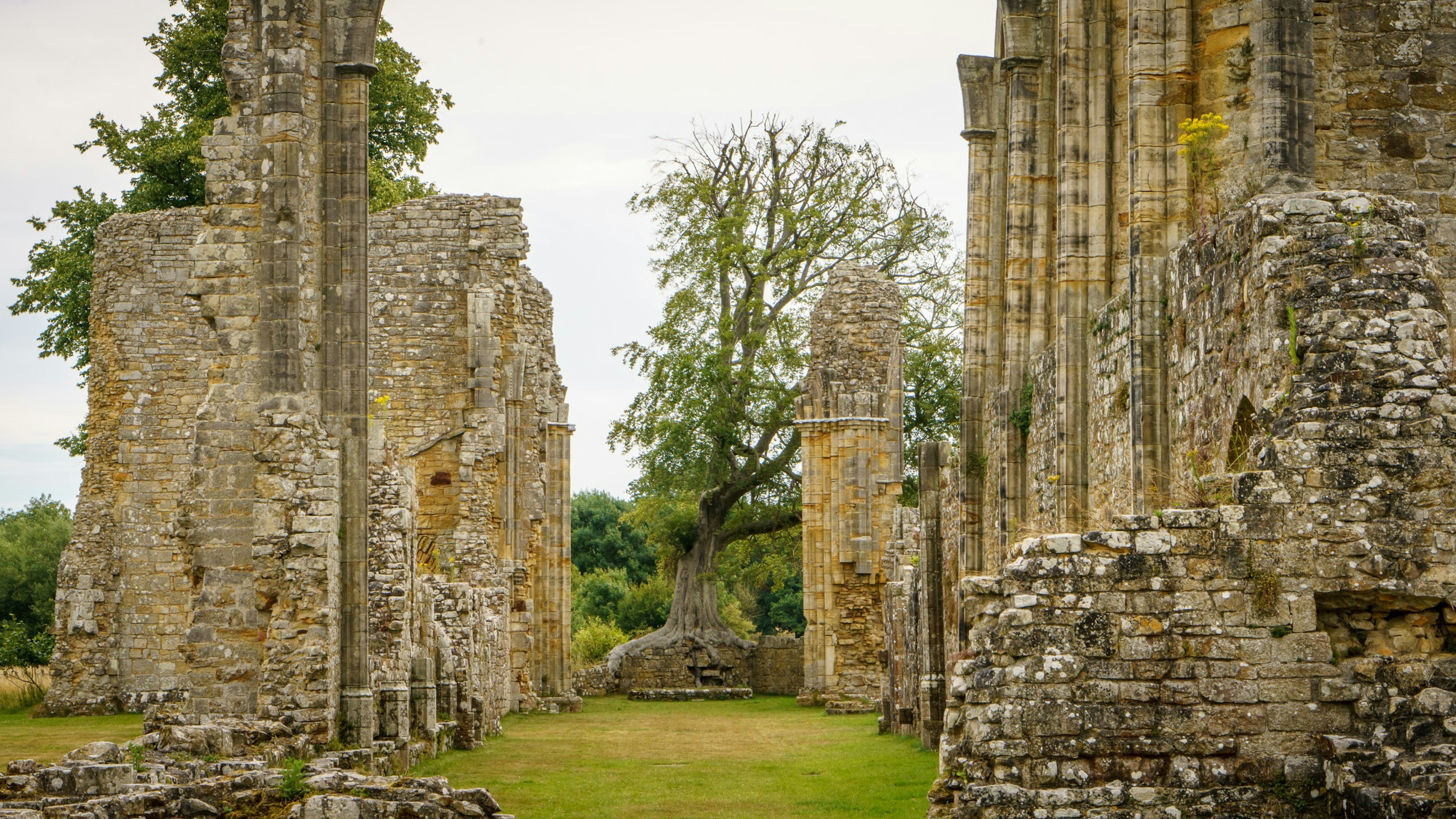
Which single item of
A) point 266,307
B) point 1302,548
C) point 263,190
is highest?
point 263,190

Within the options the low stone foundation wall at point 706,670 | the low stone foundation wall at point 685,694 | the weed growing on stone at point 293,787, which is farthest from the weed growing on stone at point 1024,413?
the low stone foundation wall at point 706,670

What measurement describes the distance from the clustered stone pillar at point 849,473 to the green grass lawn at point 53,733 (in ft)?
38.8

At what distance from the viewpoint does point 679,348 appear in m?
35.8

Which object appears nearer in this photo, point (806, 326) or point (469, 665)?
point (469, 665)

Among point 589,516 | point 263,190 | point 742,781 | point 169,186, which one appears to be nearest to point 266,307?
point 263,190

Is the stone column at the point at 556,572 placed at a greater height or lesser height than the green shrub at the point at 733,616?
greater

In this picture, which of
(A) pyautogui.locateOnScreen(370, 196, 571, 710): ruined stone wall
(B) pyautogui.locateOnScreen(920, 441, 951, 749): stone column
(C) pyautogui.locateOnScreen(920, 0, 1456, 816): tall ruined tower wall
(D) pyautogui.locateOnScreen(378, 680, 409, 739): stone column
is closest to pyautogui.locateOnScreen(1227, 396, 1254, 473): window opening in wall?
(C) pyautogui.locateOnScreen(920, 0, 1456, 816): tall ruined tower wall

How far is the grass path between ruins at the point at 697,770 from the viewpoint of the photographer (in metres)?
11.8

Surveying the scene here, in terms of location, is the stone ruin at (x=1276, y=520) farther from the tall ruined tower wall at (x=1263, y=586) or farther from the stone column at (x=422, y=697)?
the stone column at (x=422, y=697)

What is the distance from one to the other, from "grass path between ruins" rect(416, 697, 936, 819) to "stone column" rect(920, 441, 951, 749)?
1.48 ft

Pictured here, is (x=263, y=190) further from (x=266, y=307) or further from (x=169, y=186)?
(x=169, y=186)

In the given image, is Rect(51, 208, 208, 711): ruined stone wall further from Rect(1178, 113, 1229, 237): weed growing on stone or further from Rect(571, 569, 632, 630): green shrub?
Rect(571, 569, 632, 630): green shrub

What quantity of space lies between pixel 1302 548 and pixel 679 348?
2857cm

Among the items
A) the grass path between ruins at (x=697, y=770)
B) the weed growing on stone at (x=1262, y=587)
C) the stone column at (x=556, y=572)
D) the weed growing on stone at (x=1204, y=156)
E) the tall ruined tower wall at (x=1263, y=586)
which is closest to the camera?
the tall ruined tower wall at (x=1263, y=586)
